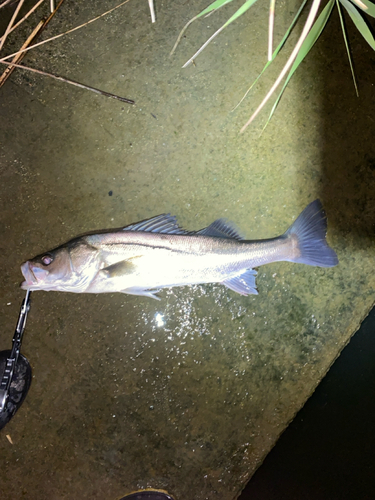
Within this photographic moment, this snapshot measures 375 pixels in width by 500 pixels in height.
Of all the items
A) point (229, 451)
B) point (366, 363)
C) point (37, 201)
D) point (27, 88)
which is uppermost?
point (27, 88)

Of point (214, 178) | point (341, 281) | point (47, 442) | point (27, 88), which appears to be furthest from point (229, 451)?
point (27, 88)

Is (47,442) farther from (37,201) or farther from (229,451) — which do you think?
(37,201)

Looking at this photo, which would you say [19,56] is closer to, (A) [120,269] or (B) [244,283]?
(A) [120,269]

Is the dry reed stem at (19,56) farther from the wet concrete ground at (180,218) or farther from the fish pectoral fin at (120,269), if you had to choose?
the fish pectoral fin at (120,269)

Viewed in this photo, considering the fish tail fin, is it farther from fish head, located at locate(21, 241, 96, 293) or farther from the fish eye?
the fish eye

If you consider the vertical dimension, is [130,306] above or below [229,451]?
above

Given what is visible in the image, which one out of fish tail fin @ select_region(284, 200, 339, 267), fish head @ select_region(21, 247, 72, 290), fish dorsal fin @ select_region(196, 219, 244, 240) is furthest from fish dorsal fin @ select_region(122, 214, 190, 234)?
fish tail fin @ select_region(284, 200, 339, 267)

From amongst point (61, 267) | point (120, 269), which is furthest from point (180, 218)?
point (61, 267)
